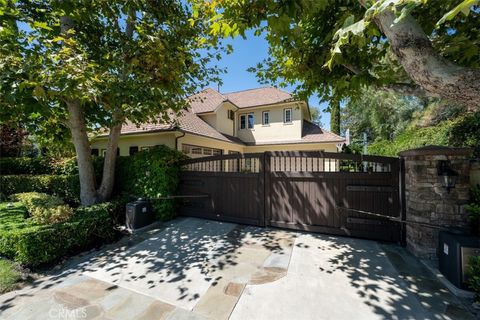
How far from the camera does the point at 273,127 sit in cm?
1583

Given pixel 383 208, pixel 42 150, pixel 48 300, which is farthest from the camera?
pixel 42 150

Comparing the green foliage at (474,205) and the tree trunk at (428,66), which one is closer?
the tree trunk at (428,66)

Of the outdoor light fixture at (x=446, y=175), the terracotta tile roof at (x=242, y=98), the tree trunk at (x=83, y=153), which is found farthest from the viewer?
the terracotta tile roof at (x=242, y=98)

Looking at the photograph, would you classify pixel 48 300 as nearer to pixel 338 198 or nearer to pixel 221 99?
pixel 338 198

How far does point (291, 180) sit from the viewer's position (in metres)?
6.04

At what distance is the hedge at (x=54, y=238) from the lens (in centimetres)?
422

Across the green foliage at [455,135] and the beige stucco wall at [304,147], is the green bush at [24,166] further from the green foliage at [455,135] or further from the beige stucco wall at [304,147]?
the green foliage at [455,135]

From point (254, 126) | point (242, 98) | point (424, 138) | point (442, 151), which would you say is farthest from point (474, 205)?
point (242, 98)

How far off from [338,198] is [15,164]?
1551cm

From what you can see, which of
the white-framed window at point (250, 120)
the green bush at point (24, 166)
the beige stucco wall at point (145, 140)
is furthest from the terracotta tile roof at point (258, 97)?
the green bush at point (24, 166)

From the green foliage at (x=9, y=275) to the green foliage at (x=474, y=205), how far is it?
8082 mm

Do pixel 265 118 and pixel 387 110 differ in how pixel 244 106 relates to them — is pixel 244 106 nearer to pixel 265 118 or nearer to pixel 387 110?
pixel 265 118

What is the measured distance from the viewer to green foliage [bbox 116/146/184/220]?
7.15m

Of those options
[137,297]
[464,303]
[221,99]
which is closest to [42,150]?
[221,99]
